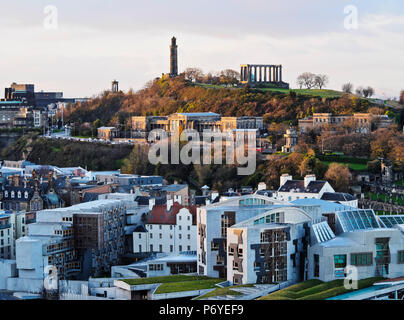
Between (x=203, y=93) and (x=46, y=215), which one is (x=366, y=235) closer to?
(x=46, y=215)

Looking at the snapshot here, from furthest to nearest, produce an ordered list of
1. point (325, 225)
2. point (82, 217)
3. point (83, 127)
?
point (83, 127) → point (82, 217) → point (325, 225)

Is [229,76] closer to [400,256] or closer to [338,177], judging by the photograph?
[338,177]

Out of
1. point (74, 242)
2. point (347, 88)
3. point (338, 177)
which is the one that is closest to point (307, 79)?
point (347, 88)

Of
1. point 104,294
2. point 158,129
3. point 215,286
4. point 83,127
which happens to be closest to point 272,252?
point 215,286

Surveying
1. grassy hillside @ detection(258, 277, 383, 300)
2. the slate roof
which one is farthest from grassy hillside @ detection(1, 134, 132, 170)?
grassy hillside @ detection(258, 277, 383, 300)

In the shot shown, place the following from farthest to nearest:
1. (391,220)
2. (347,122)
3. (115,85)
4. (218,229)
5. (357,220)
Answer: (115,85)
(347,122)
(391,220)
(357,220)
(218,229)

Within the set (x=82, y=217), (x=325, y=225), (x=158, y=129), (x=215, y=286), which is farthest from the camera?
(x=158, y=129)

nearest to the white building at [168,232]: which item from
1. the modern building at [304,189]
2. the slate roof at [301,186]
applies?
the modern building at [304,189]
